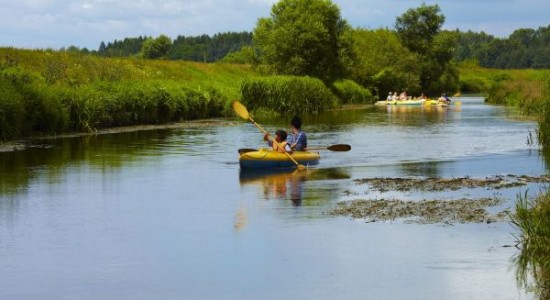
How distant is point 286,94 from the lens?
181 ft

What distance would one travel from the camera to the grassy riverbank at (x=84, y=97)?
31.9 metres

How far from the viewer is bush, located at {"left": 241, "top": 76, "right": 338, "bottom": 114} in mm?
52812

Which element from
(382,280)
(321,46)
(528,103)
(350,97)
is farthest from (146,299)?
(350,97)

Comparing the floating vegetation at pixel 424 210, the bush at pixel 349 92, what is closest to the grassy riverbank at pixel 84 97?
the floating vegetation at pixel 424 210

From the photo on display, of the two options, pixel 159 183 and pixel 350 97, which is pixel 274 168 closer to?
Result: pixel 159 183

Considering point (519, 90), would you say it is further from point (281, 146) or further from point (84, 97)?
point (281, 146)

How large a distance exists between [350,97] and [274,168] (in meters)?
51.0

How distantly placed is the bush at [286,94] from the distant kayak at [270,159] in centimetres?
2892

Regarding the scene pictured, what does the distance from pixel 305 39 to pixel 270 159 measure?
44835 millimetres

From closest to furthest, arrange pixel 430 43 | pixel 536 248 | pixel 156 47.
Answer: pixel 536 248 → pixel 430 43 → pixel 156 47

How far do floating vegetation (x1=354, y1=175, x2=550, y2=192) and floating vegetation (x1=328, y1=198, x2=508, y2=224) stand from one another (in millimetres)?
1789

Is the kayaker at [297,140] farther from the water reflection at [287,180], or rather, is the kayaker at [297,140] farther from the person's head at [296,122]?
the water reflection at [287,180]

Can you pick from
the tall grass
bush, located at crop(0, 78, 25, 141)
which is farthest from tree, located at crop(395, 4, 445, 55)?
the tall grass

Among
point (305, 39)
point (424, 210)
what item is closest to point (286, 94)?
point (305, 39)
